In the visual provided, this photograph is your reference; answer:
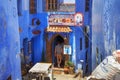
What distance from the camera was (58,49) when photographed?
67.6 ft

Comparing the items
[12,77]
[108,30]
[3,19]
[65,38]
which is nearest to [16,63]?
[12,77]

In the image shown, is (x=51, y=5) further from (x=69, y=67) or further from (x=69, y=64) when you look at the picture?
(x=69, y=67)

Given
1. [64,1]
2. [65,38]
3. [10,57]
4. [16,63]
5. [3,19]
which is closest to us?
[3,19]

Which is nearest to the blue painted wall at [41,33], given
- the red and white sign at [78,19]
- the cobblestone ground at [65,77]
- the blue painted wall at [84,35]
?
the blue painted wall at [84,35]

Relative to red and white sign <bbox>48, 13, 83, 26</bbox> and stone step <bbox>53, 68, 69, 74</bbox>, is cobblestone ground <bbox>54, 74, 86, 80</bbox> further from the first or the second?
red and white sign <bbox>48, 13, 83, 26</bbox>

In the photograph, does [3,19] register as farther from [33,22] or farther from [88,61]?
[88,61]

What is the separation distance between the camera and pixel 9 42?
6891 millimetres

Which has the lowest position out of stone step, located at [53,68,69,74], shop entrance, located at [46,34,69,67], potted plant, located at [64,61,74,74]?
stone step, located at [53,68,69,74]

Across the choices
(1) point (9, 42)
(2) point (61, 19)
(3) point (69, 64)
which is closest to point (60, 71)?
(3) point (69, 64)

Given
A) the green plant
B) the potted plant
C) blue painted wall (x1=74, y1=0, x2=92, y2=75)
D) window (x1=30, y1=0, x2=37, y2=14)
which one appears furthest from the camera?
window (x1=30, y1=0, x2=37, y2=14)

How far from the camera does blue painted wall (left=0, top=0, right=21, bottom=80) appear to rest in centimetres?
646

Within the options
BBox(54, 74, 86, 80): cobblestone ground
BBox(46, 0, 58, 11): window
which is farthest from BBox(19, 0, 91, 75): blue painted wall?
BBox(54, 74, 86, 80): cobblestone ground

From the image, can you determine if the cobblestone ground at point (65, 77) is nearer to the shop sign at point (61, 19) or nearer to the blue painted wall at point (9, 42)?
the shop sign at point (61, 19)

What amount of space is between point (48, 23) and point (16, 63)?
13117 millimetres
